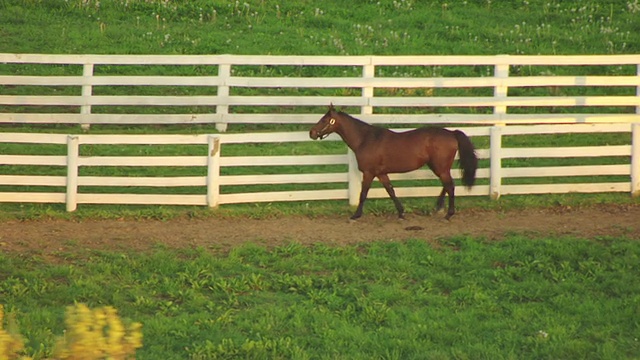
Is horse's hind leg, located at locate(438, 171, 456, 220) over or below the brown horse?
below

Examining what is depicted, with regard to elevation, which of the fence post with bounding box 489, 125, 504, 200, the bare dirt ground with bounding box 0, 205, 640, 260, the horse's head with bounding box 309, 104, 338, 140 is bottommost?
the bare dirt ground with bounding box 0, 205, 640, 260

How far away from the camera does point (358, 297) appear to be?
11.0 m

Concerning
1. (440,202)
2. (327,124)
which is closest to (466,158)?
Answer: (440,202)

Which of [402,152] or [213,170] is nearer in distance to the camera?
[402,152]

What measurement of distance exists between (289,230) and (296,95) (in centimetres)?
683

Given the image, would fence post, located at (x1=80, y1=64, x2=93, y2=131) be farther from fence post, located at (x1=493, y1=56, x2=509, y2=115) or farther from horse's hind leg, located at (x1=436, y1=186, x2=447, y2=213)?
horse's hind leg, located at (x1=436, y1=186, x2=447, y2=213)

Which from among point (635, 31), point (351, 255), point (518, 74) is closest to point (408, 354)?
point (351, 255)

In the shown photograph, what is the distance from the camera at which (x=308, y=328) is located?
1034 cm

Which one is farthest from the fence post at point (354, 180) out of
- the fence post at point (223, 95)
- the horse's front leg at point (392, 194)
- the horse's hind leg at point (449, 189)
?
the fence post at point (223, 95)

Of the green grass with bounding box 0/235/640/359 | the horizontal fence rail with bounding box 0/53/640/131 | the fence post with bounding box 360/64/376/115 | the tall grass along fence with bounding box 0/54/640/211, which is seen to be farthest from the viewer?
the horizontal fence rail with bounding box 0/53/640/131

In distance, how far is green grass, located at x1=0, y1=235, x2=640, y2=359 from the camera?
32.4 ft

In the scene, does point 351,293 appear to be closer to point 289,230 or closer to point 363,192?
point 289,230

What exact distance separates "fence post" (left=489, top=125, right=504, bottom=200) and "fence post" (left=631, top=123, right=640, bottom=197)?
1711 mm

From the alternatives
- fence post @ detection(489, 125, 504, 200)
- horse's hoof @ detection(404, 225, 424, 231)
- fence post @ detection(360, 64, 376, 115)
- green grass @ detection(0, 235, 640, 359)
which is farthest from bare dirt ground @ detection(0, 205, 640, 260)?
fence post @ detection(360, 64, 376, 115)
